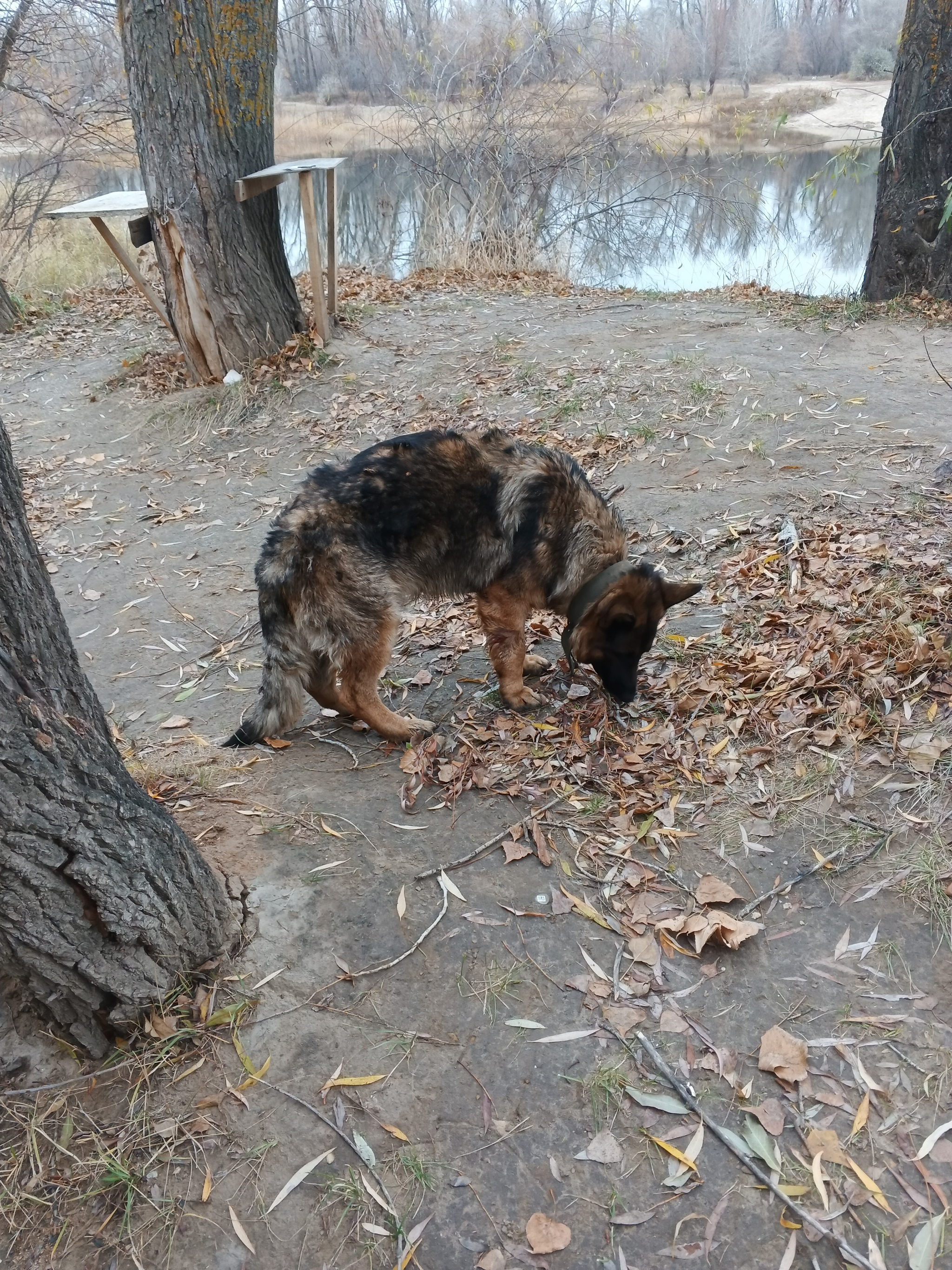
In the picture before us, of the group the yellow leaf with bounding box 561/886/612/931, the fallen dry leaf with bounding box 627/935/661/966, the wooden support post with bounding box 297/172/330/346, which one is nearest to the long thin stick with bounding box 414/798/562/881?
the yellow leaf with bounding box 561/886/612/931

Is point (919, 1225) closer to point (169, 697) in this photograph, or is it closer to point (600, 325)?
point (169, 697)

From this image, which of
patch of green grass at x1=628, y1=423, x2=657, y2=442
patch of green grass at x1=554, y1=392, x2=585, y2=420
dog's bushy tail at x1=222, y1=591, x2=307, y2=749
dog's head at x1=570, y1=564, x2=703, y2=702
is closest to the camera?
dog's bushy tail at x1=222, y1=591, x2=307, y2=749

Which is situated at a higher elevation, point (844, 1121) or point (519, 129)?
point (519, 129)

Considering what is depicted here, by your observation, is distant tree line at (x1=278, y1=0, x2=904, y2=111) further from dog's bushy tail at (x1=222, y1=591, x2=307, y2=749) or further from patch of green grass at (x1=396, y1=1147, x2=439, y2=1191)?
patch of green grass at (x1=396, y1=1147, x2=439, y2=1191)

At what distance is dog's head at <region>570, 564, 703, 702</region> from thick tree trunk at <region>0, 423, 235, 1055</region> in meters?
2.61

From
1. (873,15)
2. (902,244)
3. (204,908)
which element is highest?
(873,15)

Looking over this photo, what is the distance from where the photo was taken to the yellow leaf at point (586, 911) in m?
3.35

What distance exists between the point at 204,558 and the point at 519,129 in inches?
547

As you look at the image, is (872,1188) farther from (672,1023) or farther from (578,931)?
(578,931)

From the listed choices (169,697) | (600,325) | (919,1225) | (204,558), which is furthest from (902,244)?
(919,1225)

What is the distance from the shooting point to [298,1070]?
272 centimetres

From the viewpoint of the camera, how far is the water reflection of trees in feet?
53.1

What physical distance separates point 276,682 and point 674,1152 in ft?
9.52

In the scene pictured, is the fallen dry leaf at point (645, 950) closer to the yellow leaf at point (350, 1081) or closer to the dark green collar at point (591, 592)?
the yellow leaf at point (350, 1081)
